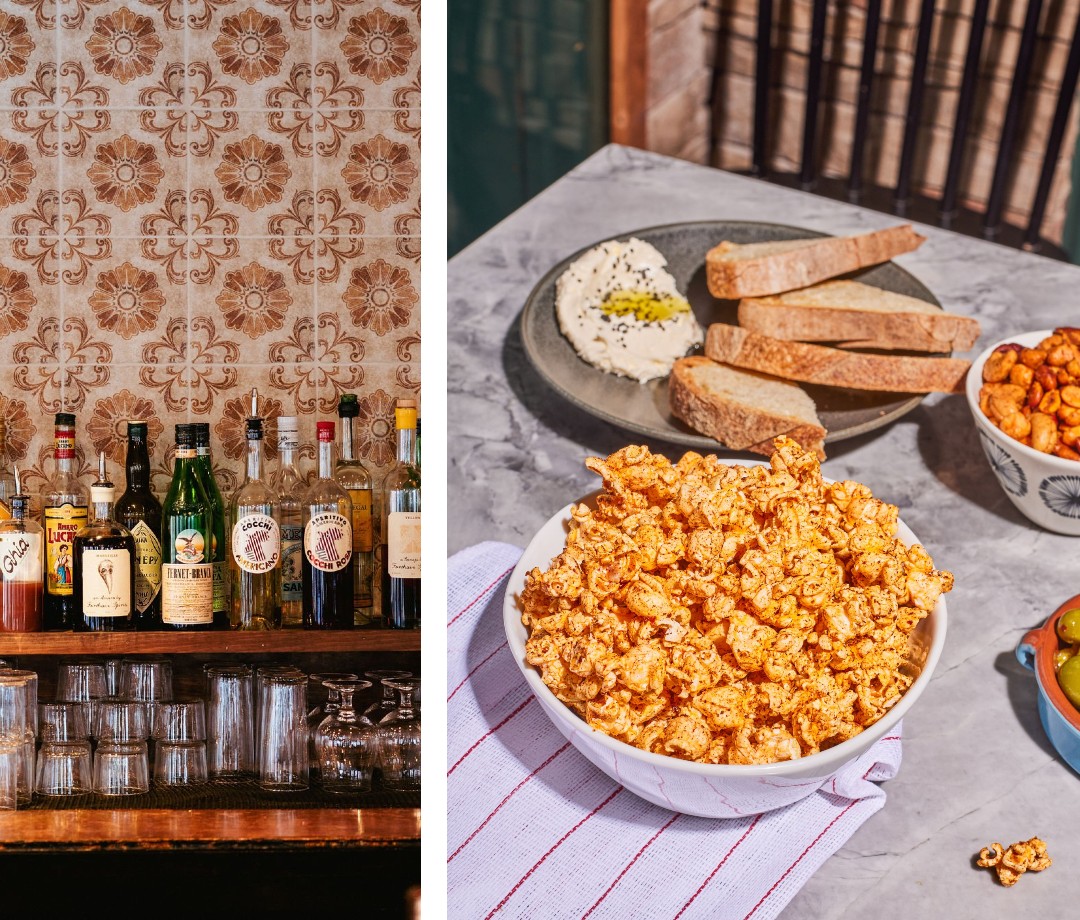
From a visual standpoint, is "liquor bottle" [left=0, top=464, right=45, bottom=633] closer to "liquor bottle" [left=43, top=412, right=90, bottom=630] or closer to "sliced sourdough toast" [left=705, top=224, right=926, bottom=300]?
"liquor bottle" [left=43, top=412, right=90, bottom=630]

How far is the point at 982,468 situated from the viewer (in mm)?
1021

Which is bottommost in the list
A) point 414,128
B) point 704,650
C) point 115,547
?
point 115,547

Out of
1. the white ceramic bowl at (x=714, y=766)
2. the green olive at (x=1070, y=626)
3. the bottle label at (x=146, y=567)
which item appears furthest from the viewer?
the bottle label at (x=146, y=567)

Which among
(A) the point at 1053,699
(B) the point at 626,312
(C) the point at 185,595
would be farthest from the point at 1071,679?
(C) the point at 185,595

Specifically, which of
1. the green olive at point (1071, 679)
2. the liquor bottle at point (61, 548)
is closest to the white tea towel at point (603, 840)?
the green olive at point (1071, 679)

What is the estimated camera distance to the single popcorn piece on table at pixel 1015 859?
2.46 ft

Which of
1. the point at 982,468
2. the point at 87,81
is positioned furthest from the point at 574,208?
the point at 87,81

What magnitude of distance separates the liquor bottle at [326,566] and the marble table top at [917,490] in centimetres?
37

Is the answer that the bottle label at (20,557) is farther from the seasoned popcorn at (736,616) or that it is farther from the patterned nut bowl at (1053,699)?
the patterned nut bowl at (1053,699)

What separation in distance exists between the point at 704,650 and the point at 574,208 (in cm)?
80

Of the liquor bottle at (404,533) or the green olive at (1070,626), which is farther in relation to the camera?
the liquor bottle at (404,533)

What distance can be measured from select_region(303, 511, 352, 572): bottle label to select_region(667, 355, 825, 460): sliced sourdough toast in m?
0.59

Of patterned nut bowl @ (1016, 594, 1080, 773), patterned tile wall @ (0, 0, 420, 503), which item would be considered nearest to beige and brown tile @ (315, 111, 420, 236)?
patterned tile wall @ (0, 0, 420, 503)

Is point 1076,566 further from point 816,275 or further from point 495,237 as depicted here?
point 495,237
